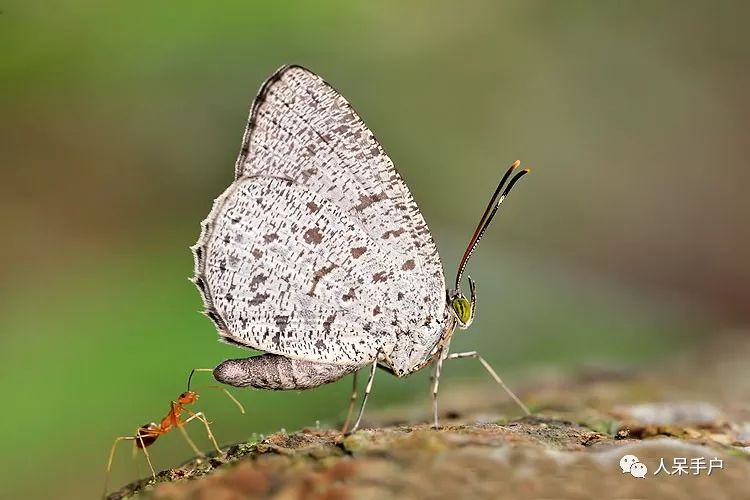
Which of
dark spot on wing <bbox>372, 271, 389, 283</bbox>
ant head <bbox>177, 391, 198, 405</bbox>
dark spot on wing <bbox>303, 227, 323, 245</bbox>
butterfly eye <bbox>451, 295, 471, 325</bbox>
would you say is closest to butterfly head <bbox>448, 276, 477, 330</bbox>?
butterfly eye <bbox>451, 295, 471, 325</bbox>

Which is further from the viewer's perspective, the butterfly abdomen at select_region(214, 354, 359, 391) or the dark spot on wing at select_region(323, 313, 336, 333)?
the dark spot on wing at select_region(323, 313, 336, 333)

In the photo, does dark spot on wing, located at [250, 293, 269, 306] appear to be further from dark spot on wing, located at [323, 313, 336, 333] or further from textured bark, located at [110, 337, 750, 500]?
textured bark, located at [110, 337, 750, 500]

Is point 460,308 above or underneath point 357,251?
underneath

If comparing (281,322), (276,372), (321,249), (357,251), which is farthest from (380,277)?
(276,372)

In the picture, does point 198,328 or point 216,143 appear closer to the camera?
point 198,328

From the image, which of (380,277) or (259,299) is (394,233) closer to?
A: (380,277)

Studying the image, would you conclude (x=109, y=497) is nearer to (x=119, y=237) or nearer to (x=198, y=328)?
(x=198, y=328)

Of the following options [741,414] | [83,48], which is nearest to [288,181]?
[741,414]

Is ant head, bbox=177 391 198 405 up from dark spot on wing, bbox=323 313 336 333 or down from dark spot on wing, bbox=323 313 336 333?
down
